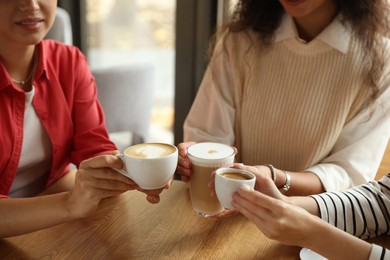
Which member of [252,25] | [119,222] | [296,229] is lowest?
[119,222]

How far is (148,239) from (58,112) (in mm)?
587

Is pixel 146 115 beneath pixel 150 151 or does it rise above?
beneath

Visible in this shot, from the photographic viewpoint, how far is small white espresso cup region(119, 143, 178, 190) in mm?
911

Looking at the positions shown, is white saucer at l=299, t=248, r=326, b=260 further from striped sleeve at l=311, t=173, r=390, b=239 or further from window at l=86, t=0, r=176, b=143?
window at l=86, t=0, r=176, b=143

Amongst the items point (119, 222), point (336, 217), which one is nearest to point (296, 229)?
point (336, 217)

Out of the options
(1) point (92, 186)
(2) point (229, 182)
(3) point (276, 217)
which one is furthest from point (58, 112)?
(3) point (276, 217)

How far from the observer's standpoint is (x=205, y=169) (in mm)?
1028

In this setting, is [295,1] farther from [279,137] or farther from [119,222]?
[119,222]

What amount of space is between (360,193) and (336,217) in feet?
0.31

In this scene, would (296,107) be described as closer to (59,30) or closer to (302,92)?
(302,92)

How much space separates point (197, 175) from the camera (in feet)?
3.45

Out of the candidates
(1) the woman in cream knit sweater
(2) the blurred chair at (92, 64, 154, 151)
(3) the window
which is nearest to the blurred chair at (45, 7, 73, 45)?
(2) the blurred chair at (92, 64, 154, 151)

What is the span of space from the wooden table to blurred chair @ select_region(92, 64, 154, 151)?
1131 mm

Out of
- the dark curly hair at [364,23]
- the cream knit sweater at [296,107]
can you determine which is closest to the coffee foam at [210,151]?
the cream knit sweater at [296,107]
